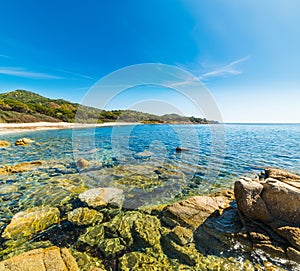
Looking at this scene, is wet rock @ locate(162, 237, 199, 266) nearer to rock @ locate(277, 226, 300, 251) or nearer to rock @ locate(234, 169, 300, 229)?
rock @ locate(234, 169, 300, 229)

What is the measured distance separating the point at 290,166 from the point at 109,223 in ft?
49.2

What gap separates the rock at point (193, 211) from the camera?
16.8 feet

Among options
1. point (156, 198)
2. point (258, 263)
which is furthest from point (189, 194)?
point (258, 263)

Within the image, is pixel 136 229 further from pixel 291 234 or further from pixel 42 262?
Result: pixel 291 234

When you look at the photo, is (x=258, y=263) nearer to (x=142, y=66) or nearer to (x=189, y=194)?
(x=189, y=194)

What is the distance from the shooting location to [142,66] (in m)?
10.2

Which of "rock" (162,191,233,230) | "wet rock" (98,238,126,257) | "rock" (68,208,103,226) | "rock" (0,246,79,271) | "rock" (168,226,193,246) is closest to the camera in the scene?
"rock" (0,246,79,271)

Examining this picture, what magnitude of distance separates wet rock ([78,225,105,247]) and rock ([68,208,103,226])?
1.20 feet

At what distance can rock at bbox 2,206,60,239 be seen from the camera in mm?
4734

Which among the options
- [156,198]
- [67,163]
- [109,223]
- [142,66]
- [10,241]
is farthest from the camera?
[67,163]

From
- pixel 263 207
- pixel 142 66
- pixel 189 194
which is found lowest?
pixel 189 194

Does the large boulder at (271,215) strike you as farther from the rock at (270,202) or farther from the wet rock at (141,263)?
the wet rock at (141,263)

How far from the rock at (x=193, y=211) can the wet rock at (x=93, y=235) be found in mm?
2129

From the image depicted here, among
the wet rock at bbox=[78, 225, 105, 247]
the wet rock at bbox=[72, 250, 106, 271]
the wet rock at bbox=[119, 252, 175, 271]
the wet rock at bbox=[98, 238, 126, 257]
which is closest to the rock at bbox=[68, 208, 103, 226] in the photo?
the wet rock at bbox=[78, 225, 105, 247]
